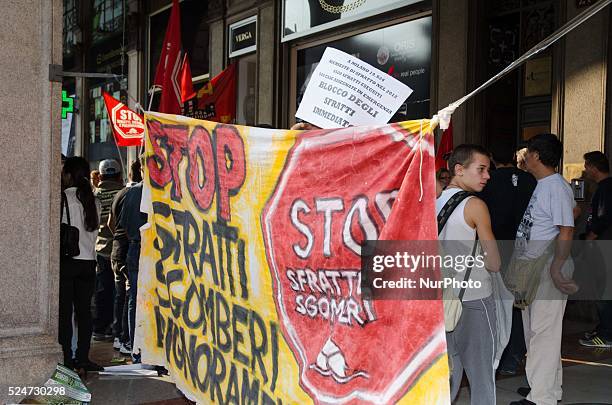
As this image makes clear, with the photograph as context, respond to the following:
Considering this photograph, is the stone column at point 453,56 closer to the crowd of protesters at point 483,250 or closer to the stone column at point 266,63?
the crowd of protesters at point 483,250

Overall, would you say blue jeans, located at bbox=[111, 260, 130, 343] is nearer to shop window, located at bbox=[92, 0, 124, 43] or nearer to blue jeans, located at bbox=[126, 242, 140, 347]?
blue jeans, located at bbox=[126, 242, 140, 347]

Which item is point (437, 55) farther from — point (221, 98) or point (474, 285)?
point (474, 285)

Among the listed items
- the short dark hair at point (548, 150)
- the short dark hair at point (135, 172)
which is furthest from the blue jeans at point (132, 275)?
the short dark hair at point (548, 150)

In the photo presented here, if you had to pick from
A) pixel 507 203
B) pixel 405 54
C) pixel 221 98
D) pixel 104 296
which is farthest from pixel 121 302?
pixel 221 98

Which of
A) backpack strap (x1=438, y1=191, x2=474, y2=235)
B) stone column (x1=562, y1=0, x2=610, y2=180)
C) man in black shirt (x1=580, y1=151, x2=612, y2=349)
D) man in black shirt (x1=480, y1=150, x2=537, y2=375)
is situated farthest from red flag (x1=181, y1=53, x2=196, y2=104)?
backpack strap (x1=438, y1=191, x2=474, y2=235)

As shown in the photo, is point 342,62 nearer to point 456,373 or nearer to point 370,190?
point 370,190

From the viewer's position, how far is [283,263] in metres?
4.10

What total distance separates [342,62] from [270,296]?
1433mm

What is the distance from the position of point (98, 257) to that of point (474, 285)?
5.29 metres

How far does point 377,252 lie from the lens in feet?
11.9

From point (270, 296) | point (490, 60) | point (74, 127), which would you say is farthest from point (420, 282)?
point (74, 127)

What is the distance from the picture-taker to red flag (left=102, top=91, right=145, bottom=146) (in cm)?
1030

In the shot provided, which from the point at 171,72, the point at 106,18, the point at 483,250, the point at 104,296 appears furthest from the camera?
the point at 106,18

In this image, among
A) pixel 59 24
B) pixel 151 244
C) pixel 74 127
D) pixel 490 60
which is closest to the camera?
pixel 151 244
